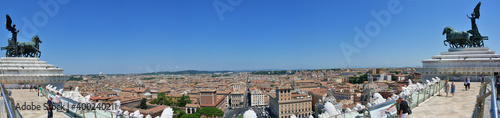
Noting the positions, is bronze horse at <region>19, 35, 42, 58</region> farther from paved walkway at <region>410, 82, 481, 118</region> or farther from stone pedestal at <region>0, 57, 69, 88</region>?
paved walkway at <region>410, 82, 481, 118</region>

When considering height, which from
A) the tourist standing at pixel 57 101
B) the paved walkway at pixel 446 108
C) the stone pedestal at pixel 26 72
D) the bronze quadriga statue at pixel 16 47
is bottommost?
the paved walkway at pixel 446 108

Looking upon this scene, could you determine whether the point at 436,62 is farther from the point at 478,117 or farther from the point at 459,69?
the point at 478,117

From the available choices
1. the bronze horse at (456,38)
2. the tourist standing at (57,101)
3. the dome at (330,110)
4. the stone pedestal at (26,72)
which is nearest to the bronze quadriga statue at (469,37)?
the bronze horse at (456,38)

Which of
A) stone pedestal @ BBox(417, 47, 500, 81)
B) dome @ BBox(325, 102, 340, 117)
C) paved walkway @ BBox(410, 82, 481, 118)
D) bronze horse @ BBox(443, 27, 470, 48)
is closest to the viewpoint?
dome @ BBox(325, 102, 340, 117)

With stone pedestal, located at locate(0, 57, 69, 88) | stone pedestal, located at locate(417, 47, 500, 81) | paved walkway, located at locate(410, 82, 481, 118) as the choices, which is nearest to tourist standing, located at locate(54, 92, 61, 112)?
stone pedestal, located at locate(0, 57, 69, 88)

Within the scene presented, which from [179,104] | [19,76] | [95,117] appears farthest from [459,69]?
[179,104]

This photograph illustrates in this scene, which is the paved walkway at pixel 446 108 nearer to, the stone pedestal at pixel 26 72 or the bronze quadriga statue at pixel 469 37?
the bronze quadriga statue at pixel 469 37
